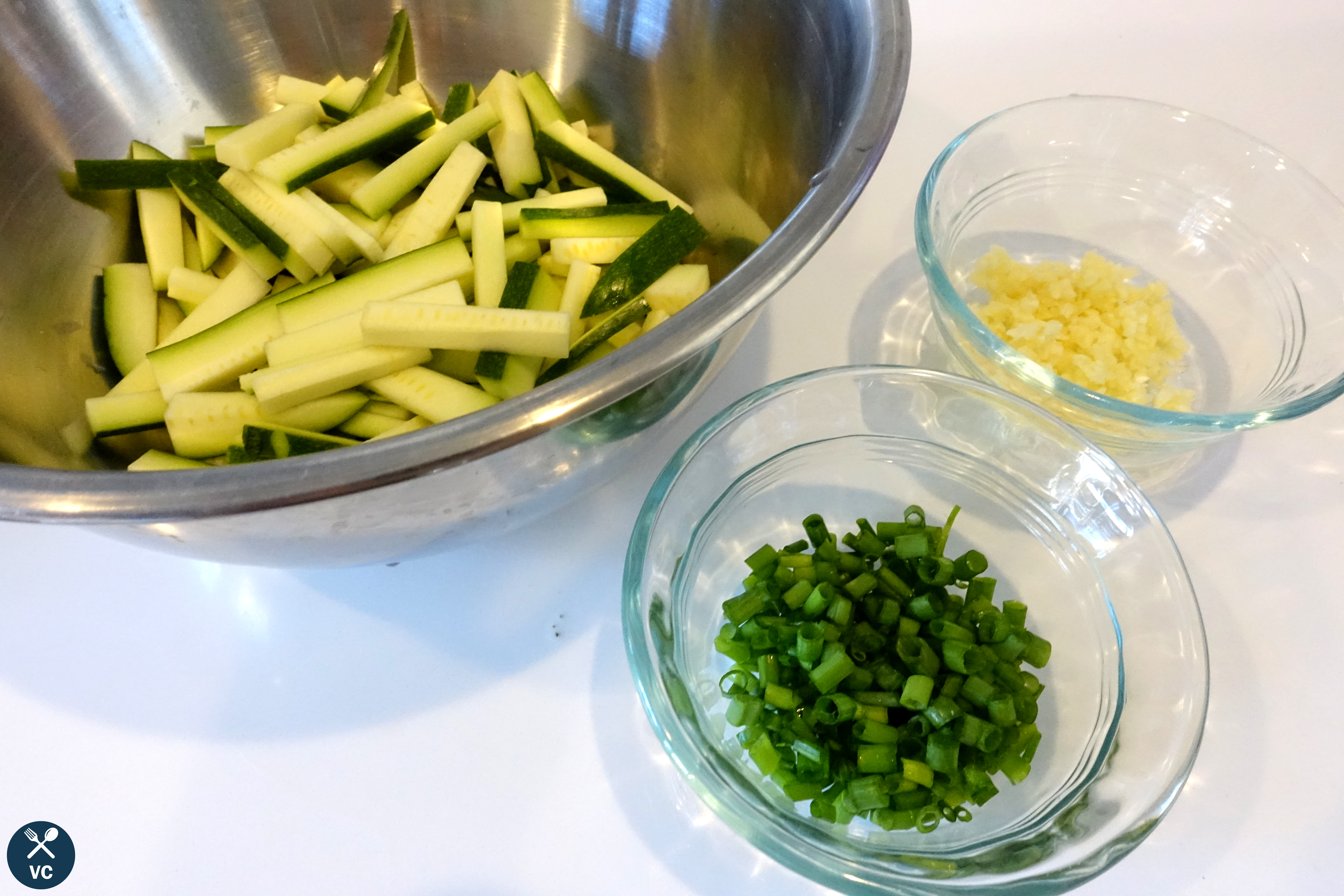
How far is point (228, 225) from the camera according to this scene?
116 cm

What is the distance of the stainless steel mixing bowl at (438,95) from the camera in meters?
0.67

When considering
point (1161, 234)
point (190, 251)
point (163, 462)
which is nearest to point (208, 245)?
point (190, 251)

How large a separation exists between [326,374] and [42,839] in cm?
62

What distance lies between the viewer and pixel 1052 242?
143 centimetres

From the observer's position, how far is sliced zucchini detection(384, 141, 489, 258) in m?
1.18

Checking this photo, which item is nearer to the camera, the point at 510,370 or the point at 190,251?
the point at 510,370

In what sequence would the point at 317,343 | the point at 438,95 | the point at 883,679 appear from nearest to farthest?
the point at 883,679 → the point at 317,343 → the point at 438,95

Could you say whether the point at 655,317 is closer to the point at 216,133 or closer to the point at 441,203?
the point at 441,203

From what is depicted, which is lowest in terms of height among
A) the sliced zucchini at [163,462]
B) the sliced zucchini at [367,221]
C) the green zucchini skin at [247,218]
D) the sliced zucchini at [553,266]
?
the sliced zucchini at [163,462]

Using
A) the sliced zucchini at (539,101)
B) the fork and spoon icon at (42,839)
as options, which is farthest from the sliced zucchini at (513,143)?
the fork and spoon icon at (42,839)

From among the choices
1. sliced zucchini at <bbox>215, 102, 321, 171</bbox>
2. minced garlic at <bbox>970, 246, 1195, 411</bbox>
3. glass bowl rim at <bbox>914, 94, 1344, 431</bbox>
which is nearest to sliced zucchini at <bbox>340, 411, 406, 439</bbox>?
sliced zucchini at <bbox>215, 102, 321, 171</bbox>

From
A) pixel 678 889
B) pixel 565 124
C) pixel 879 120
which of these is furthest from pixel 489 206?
pixel 678 889

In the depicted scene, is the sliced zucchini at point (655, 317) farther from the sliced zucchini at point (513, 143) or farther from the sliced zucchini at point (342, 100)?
the sliced zucchini at point (342, 100)

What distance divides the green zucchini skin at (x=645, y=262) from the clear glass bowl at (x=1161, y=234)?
334 mm
